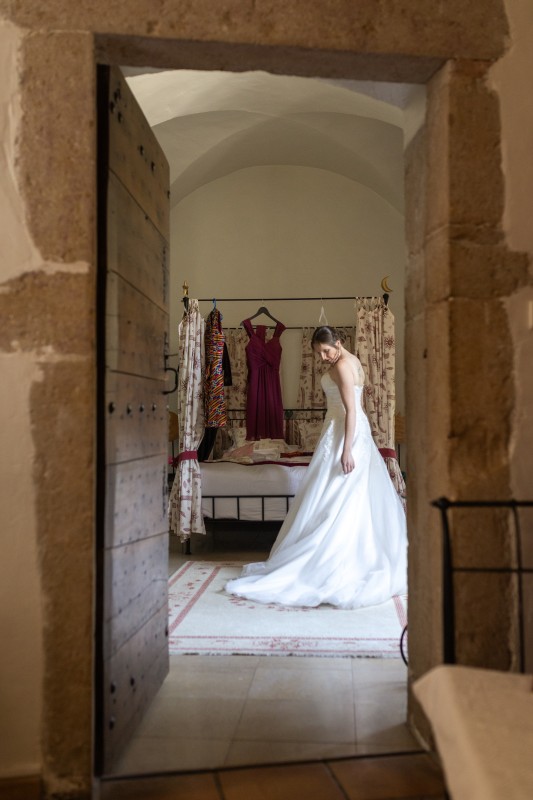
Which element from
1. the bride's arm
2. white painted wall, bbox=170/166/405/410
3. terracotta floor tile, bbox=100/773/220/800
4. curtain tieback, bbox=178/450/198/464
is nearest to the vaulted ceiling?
white painted wall, bbox=170/166/405/410

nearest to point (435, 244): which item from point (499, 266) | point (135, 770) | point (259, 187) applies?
point (499, 266)

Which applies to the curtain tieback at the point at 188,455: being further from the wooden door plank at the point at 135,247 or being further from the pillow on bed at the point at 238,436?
the wooden door plank at the point at 135,247

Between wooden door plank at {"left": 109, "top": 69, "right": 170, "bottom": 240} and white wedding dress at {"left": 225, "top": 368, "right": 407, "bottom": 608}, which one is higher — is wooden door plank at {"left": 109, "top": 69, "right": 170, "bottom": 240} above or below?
above

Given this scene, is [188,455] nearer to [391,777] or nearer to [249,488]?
[249,488]

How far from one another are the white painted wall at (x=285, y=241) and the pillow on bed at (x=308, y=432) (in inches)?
29.0

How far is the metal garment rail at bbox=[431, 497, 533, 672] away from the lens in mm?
1911

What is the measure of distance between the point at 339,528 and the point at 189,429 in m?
1.90

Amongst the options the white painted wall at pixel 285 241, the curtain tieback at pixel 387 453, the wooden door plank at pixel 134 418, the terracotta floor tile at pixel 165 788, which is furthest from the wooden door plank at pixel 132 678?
the white painted wall at pixel 285 241

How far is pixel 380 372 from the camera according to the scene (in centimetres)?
607

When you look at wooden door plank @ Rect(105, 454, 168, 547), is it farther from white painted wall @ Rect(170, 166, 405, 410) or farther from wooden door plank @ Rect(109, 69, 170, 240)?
white painted wall @ Rect(170, 166, 405, 410)

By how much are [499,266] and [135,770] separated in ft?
6.37

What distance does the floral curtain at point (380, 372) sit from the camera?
5887 mm

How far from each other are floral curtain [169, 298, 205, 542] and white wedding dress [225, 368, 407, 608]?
962 mm

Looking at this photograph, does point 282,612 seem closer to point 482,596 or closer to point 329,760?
point 329,760
